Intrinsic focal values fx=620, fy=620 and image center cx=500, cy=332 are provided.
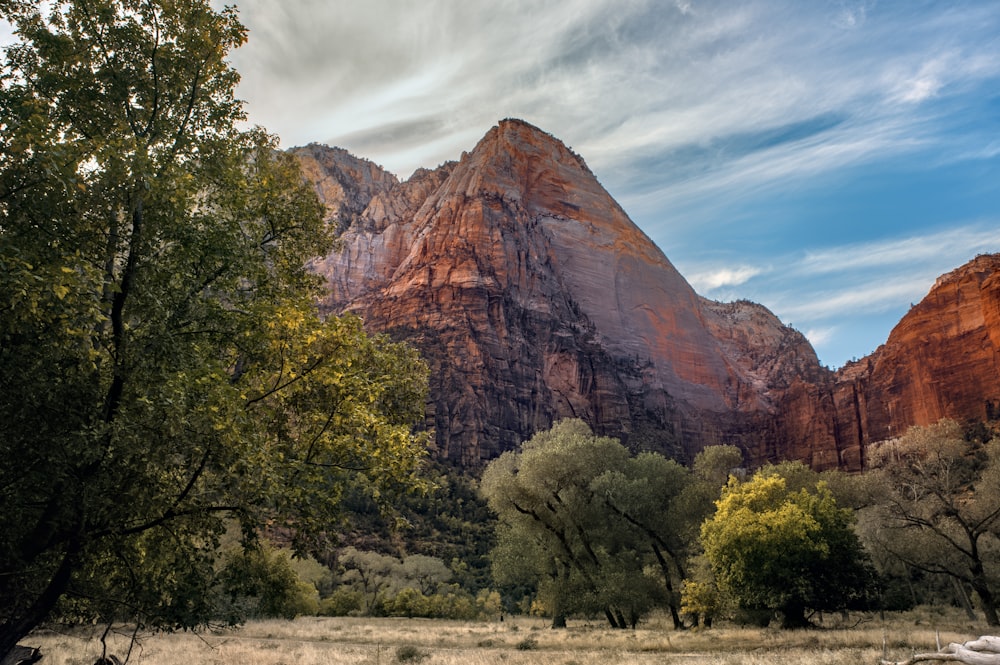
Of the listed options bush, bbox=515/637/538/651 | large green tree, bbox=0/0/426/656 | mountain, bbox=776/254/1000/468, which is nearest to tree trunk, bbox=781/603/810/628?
bush, bbox=515/637/538/651

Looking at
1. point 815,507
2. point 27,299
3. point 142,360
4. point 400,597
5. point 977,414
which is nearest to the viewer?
point 27,299

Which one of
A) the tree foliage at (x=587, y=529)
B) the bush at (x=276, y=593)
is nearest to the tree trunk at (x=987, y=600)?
the tree foliage at (x=587, y=529)

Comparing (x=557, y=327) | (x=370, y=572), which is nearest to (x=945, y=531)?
(x=370, y=572)

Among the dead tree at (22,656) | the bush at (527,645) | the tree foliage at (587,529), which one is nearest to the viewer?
the dead tree at (22,656)

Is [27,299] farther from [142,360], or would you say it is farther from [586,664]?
[586,664]

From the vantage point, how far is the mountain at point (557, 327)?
423 ft

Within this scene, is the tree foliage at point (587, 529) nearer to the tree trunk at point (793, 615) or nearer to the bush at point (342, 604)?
the tree trunk at point (793, 615)

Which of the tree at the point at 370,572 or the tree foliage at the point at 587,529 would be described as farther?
the tree at the point at 370,572

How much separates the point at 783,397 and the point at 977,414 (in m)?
60.4

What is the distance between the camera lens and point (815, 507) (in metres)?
31.2

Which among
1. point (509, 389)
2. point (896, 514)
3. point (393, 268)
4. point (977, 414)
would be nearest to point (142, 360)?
point (896, 514)

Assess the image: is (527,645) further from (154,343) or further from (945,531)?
(945,531)

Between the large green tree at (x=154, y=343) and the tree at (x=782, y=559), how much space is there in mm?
24047

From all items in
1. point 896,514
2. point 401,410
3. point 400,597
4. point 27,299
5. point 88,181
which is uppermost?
point 88,181
